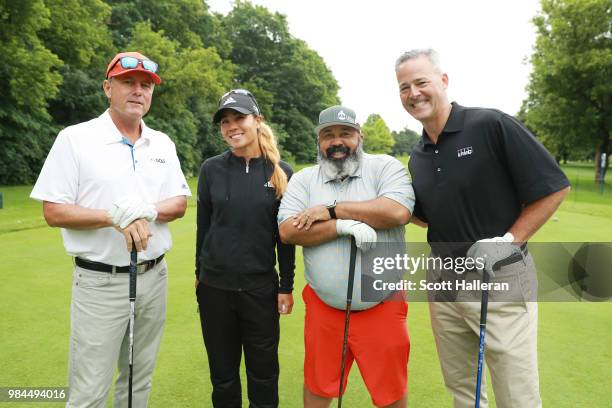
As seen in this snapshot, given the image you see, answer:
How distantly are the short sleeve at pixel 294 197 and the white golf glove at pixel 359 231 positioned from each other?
29cm

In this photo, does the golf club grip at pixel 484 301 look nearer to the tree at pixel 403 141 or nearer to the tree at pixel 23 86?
the tree at pixel 23 86

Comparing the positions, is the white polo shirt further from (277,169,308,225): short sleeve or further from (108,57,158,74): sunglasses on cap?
(277,169,308,225): short sleeve

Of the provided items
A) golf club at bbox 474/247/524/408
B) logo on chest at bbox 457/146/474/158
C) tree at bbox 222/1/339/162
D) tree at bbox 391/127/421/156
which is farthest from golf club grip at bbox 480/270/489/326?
tree at bbox 391/127/421/156

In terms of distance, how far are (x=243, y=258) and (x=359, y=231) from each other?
75 cm

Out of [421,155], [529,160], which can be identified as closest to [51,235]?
[421,155]

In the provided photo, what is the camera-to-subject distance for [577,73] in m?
25.9

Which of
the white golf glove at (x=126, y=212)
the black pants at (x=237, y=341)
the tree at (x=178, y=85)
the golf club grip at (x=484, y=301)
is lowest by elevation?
the black pants at (x=237, y=341)

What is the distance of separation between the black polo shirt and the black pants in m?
1.15

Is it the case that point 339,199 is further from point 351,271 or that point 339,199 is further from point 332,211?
point 351,271

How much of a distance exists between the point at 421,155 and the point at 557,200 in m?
0.76

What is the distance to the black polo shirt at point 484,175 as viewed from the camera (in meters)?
2.47

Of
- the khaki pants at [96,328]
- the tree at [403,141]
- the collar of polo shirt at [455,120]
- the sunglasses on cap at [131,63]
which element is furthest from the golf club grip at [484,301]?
the tree at [403,141]

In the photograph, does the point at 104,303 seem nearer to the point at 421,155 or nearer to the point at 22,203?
the point at 421,155

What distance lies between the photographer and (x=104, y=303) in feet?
8.54
